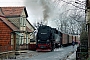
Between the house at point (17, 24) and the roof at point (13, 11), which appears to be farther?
the roof at point (13, 11)

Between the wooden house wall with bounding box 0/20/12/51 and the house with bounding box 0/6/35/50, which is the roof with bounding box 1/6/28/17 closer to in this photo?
the house with bounding box 0/6/35/50

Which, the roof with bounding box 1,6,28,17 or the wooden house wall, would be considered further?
the roof with bounding box 1,6,28,17

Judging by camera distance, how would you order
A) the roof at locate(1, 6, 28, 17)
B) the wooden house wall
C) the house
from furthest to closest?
the roof at locate(1, 6, 28, 17) → the house → the wooden house wall

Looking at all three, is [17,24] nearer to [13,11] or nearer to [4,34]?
[13,11]

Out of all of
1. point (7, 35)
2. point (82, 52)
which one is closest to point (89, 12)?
point (82, 52)

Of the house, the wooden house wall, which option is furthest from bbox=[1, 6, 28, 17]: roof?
the wooden house wall

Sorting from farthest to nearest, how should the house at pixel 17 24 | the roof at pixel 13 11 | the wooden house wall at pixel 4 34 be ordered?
the roof at pixel 13 11 → the house at pixel 17 24 → the wooden house wall at pixel 4 34

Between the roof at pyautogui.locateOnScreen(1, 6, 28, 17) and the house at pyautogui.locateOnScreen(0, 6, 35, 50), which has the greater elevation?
the roof at pyautogui.locateOnScreen(1, 6, 28, 17)

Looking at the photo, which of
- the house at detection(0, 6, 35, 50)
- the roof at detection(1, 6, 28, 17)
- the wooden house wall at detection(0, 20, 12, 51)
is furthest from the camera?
the roof at detection(1, 6, 28, 17)

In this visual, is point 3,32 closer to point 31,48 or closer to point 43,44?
point 43,44

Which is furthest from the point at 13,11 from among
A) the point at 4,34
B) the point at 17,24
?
the point at 4,34

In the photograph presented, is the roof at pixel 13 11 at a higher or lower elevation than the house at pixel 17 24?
higher

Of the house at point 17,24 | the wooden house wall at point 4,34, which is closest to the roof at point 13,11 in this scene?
the house at point 17,24

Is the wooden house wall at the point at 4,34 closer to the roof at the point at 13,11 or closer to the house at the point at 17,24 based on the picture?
the house at the point at 17,24
